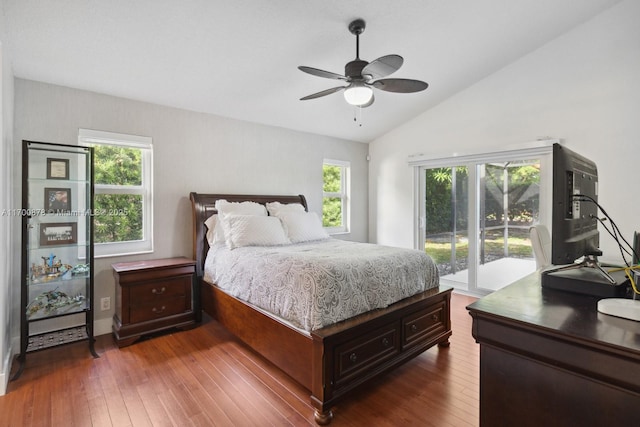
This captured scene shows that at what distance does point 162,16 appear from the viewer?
7.47ft

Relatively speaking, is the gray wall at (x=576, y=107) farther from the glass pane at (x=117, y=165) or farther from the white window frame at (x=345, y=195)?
the glass pane at (x=117, y=165)

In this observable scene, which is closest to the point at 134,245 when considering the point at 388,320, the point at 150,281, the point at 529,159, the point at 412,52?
the point at 150,281

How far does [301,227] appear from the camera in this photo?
12.1 ft

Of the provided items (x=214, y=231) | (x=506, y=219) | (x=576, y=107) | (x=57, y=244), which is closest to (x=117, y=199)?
(x=57, y=244)

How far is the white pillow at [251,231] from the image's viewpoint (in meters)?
3.14

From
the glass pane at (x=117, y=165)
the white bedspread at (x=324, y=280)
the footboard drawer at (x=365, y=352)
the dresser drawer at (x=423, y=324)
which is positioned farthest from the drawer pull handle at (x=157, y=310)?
the dresser drawer at (x=423, y=324)

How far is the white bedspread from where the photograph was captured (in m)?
2.02

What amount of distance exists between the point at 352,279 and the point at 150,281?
2.00 meters

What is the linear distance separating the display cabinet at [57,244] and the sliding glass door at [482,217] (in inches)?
168

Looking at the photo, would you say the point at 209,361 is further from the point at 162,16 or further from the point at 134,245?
the point at 162,16

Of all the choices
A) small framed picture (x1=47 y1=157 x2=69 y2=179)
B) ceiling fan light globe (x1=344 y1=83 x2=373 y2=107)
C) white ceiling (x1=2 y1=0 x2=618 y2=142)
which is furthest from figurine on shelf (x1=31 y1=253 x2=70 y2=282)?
ceiling fan light globe (x1=344 y1=83 x2=373 y2=107)

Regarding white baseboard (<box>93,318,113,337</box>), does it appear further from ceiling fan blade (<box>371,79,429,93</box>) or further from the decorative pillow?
ceiling fan blade (<box>371,79,429,93</box>)

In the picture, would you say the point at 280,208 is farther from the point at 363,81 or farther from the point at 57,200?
the point at 57,200

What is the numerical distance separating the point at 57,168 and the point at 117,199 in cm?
64
